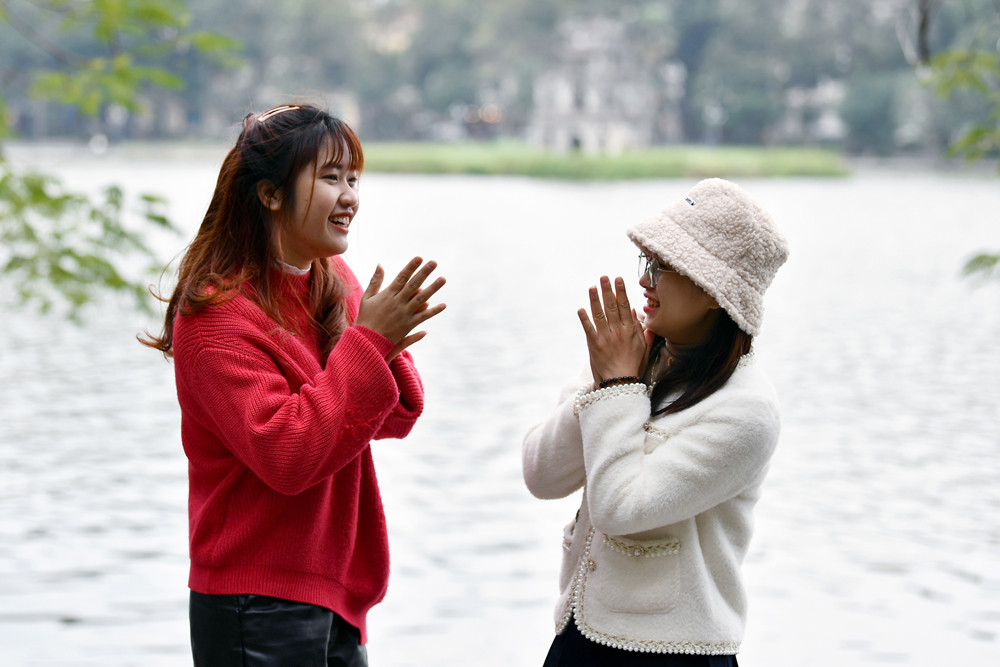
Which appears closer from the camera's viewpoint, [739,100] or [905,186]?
[905,186]

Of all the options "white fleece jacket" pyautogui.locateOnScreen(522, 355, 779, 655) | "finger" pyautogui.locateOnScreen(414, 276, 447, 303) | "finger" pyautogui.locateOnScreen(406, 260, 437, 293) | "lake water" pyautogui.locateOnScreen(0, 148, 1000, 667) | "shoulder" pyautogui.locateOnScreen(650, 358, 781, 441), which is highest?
"finger" pyautogui.locateOnScreen(406, 260, 437, 293)

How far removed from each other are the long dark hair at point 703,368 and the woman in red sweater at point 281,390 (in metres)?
0.33

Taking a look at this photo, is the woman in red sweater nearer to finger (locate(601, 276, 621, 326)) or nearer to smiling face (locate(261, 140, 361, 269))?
smiling face (locate(261, 140, 361, 269))

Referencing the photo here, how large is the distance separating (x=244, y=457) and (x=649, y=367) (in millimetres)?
564

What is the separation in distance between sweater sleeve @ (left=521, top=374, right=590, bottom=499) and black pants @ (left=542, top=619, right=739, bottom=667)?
0.18 m

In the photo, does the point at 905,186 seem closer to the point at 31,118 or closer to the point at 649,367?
the point at 649,367

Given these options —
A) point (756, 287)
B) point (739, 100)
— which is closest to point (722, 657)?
point (756, 287)

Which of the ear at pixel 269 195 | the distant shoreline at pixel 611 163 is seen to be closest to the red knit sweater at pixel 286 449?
the ear at pixel 269 195

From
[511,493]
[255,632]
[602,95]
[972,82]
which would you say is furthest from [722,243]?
[602,95]

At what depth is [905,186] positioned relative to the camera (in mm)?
33562

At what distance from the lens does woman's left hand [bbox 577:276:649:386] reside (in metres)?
1.51

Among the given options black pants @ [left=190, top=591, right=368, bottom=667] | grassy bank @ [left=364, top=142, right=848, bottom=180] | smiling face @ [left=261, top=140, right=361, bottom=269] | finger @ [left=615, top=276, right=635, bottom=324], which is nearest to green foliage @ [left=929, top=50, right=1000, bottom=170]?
finger @ [left=615, top=276, right=635, bottom=324]

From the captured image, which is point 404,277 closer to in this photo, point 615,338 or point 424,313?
point 424,313

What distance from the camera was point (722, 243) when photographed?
1490 millimetres
